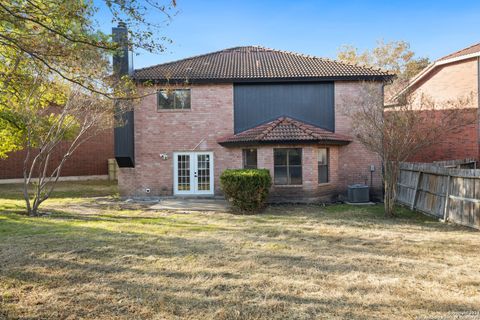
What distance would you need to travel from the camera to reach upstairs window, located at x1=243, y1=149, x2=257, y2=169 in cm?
1530

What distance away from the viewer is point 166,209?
13359 millimetres

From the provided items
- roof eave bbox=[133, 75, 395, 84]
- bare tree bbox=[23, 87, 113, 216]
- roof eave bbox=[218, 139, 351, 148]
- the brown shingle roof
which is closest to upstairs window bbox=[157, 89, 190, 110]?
roof eave bbox=[133, 75, 395, 84]

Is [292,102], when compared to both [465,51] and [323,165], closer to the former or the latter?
[323,165]

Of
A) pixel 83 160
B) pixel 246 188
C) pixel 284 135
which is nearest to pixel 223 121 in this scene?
pixel 284 135

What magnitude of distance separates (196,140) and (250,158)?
107 inches

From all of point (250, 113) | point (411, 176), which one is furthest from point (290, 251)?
point (250, 113)

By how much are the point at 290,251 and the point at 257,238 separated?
4.63 feet

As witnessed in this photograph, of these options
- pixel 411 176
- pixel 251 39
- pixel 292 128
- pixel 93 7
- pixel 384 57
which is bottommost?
pixel 411 176

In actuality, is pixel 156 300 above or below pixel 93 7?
below

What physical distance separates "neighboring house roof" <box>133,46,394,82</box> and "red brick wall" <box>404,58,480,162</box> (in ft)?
14.4

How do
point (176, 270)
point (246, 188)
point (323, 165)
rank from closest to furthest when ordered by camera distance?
point (176, 270) < point (246, 188) < point (323, 165)

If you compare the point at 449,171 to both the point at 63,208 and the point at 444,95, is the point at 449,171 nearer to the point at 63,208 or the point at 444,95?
the point at 444,95

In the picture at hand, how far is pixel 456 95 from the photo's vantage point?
1870cm

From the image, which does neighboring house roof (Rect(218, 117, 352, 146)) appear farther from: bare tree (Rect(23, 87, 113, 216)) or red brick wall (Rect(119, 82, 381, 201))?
bare tree (Rect(23, 87, 113, 216))
